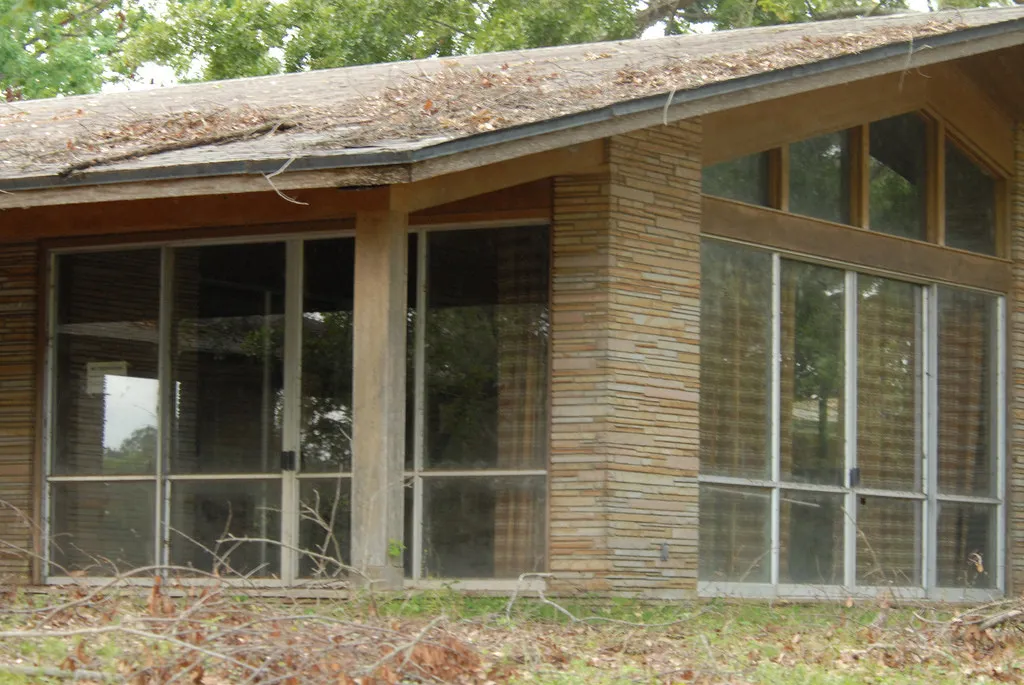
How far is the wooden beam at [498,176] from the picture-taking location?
9.42 m

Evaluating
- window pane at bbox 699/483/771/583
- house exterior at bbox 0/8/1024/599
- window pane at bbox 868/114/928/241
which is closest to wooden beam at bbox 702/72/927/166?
house exterior at bbox 0/8/1024/599

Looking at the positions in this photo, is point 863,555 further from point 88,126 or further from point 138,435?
point 88,126

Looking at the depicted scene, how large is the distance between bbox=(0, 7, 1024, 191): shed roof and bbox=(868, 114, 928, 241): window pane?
3.09ft

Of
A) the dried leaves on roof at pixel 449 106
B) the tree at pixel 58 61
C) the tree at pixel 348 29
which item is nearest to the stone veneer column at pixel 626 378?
the dried leaves on roof at pixel 449 106

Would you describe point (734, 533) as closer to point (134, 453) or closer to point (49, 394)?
point (134, 453)

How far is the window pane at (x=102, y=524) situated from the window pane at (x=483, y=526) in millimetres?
2279

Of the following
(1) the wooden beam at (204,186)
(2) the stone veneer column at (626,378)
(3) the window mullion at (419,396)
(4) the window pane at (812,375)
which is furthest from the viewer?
(4) the window pane at (812,375)

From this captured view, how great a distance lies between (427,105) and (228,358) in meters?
2.86

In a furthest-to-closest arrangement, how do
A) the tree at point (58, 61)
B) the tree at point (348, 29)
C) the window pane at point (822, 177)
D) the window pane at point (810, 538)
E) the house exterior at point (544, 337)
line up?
the tree at point (58, 61) < the tree at point (348, 29) < the window pane at point (822, 177) < the window pane at point (810, 538) < the house exterior at point (544, 337)

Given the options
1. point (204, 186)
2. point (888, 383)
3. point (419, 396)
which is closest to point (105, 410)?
point (419, 396)

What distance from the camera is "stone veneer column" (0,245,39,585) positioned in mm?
12000

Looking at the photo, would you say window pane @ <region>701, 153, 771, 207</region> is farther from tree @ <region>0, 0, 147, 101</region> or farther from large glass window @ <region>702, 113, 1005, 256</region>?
tree @ <region>0, 0, 147, 101</region>

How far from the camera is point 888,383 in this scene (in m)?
12.9

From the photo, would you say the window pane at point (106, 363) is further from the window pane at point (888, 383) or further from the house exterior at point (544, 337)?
the window pane at point (888, 383)
